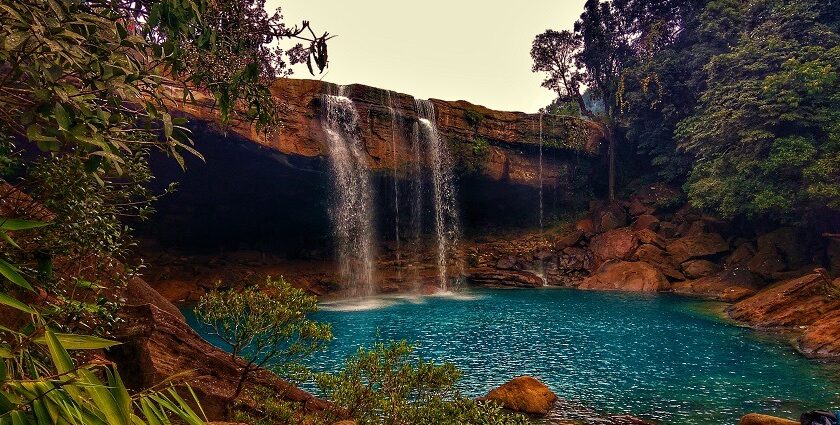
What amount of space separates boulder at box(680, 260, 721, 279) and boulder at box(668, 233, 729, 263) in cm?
57

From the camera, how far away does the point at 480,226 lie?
3775 cm

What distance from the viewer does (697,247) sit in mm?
29750

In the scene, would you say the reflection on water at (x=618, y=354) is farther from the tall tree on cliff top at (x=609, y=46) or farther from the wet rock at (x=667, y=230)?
the tall tree on cliff top at (x=609, y=46)

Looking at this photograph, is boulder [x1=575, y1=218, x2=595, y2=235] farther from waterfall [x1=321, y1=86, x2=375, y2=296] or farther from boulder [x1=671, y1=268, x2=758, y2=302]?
waterfall [x1=321, y1=86, x2=375, y2=296]

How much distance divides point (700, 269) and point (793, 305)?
974 centimetres

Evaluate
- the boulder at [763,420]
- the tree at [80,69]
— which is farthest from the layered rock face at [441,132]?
the boulder at [763,420]

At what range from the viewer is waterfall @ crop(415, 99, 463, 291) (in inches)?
1248

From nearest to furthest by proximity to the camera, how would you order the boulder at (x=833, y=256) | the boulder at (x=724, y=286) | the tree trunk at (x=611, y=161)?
the boulder at (x=833, y=256), the boulder at (x=724, y=286), the tree trunk at (x=611, y=161)

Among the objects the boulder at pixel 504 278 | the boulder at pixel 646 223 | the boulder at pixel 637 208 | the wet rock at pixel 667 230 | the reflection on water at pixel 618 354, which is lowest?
the reflection on water at pixel 618 354

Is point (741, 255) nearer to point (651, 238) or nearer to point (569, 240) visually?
point (651, 238)

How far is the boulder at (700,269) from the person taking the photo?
28.7 m

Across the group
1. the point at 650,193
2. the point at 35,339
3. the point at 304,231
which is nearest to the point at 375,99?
the point at 304,231

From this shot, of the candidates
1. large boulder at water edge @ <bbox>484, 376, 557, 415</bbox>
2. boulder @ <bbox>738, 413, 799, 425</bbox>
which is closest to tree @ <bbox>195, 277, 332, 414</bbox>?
large boulder at water edge @ <bbox>484, 376, 557, 415</bbox>

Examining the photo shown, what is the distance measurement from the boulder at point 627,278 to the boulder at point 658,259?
1.77 ft
